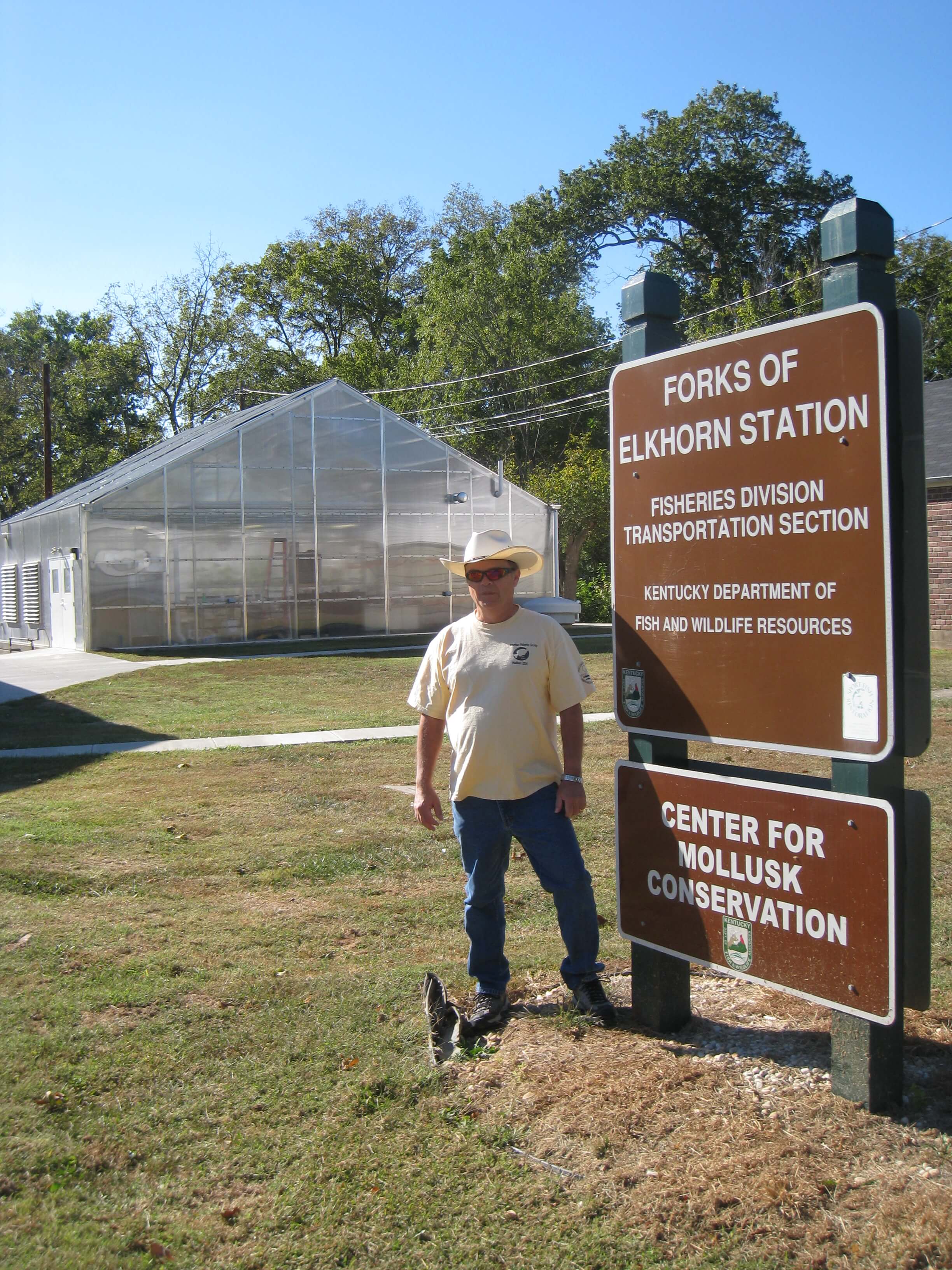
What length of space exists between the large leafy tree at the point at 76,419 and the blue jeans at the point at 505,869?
174 ft

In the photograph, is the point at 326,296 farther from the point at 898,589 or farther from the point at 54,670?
the point at 898,589

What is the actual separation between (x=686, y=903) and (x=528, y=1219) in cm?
116

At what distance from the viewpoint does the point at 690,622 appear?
3.62 m

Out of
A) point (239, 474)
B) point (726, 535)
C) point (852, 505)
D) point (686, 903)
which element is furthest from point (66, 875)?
point (239, 474)

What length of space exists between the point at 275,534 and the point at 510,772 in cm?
2264

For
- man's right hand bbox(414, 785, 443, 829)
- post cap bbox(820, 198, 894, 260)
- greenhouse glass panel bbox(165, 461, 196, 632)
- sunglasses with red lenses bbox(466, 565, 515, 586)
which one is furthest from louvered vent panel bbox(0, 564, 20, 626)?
post cap bbox(820, 198, 894, 260)

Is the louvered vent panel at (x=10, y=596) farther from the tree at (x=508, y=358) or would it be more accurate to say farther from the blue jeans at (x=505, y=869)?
the blue jeans at (x=505, y=869)

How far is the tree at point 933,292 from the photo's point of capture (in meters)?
37.8

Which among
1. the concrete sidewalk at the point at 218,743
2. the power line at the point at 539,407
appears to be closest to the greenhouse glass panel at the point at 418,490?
the power line at the point at 539,407

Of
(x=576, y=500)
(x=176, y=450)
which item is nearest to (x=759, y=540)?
(x=176, y=450)

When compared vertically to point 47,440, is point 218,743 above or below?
below

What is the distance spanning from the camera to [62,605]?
25.8 meters

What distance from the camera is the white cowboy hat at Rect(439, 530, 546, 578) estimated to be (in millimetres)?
4125

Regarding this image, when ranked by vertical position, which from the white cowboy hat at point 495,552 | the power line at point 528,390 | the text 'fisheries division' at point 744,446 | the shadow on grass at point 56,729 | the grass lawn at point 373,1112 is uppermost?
the power line at point 528,390
